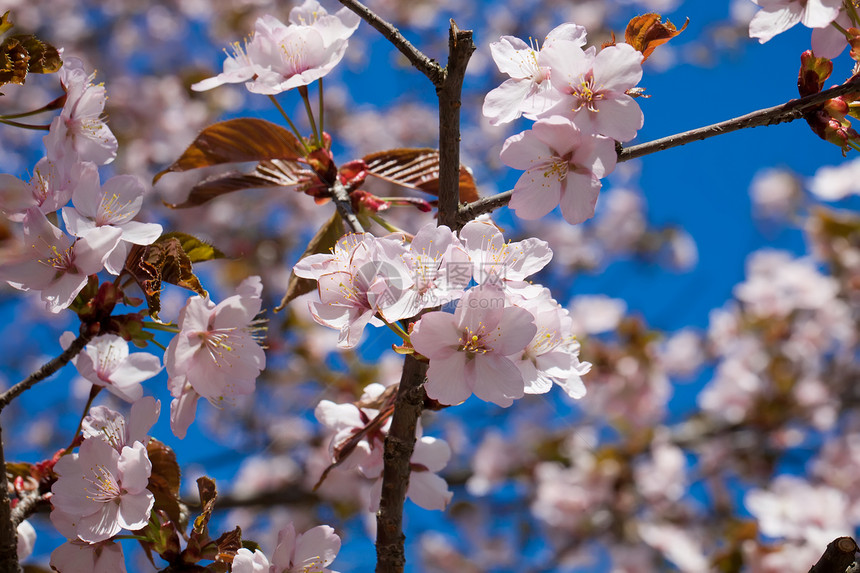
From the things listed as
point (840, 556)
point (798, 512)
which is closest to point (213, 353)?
point (840, 556)

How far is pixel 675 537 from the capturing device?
3328 mm

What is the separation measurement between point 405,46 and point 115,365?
0.74 m

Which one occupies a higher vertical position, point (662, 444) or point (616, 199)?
point (616, 199)

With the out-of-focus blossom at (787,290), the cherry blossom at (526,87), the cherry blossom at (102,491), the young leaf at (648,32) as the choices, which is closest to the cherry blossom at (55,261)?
the cherry blossom at (102,491)

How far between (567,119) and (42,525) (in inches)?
117

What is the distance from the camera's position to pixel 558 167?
1.05 metres

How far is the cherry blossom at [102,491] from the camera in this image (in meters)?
0.99

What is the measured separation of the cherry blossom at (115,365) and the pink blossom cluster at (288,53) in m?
0.48

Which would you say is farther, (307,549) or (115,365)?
(115,365)

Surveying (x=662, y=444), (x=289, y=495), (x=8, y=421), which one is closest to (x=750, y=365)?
(x=662, y=444)

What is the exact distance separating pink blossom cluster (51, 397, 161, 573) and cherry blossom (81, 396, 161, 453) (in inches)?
0.5

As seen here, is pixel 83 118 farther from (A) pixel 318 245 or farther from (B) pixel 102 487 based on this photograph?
(B) pixel 102 487

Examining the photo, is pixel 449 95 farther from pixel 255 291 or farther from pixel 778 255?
pixel 778 255

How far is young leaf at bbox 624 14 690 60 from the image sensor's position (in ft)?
3.32
